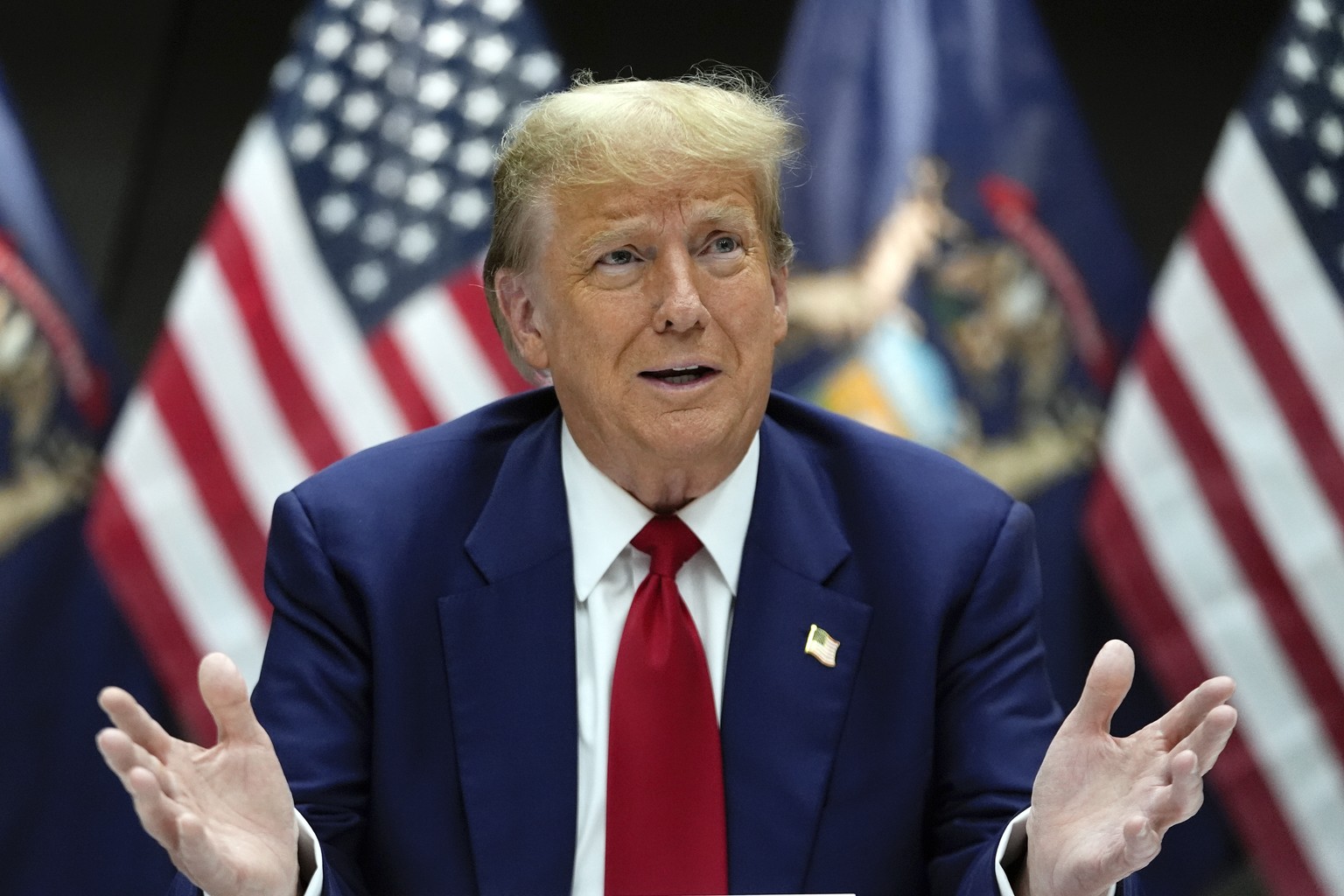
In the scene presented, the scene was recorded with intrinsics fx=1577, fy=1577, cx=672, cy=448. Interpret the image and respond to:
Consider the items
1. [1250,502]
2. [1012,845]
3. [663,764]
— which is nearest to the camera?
[1012,845]

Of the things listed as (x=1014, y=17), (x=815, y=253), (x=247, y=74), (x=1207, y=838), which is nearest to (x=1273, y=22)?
(x=1014, y=17)

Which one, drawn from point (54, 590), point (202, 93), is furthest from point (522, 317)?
point (202, 93)

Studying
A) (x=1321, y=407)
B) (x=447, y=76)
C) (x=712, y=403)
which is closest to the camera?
(x=712, y=403)

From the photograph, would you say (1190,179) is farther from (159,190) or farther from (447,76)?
(159,190)

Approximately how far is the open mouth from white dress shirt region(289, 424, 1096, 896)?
0.18 m

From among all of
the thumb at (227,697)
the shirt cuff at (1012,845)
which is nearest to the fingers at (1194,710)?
the shirt cuff at (1012,845)

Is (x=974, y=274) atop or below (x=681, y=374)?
below

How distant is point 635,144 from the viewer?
71.7 inches

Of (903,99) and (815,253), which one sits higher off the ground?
(903,99)

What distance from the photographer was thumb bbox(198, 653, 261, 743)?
147 cm

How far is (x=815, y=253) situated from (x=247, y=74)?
152 cm

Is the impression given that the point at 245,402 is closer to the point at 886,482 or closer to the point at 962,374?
the point at 962,374

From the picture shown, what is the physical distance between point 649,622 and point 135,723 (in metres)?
0.63

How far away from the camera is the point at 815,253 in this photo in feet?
12.1
